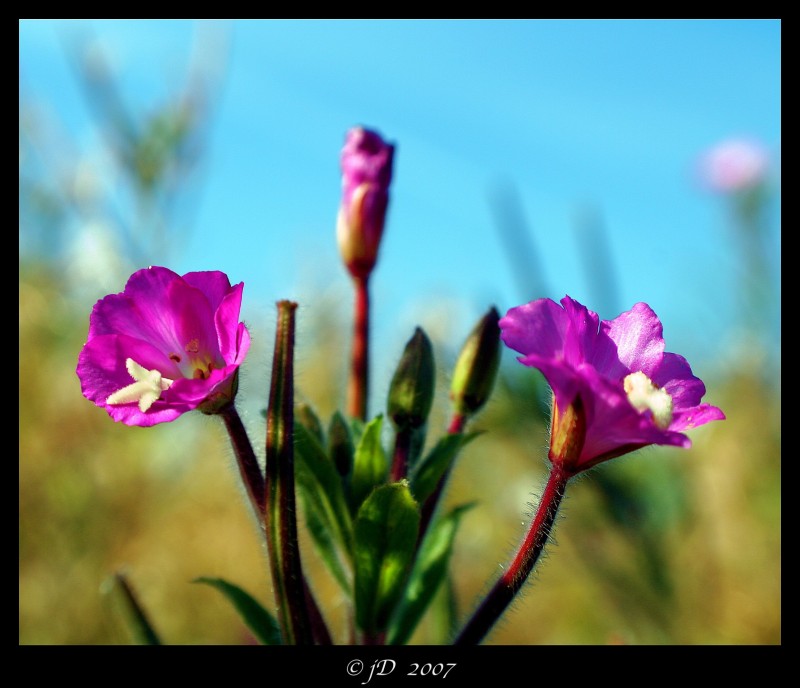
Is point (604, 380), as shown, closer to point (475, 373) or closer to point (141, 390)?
point (475, 373)

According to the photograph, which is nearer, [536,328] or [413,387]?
[536,328]

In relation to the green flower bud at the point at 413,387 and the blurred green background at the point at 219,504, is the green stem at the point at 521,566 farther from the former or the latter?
the blurred green background at the point at 219,504

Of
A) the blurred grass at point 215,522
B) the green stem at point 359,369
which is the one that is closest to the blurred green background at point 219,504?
the blurred grass at point 215,522

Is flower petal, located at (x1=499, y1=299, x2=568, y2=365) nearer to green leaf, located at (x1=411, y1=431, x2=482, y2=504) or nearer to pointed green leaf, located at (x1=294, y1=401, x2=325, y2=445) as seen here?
green leaf, located at (x1=411, y1=431, x2=482, y2=504)

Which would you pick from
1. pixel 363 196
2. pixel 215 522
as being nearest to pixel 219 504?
pixel 215 522
